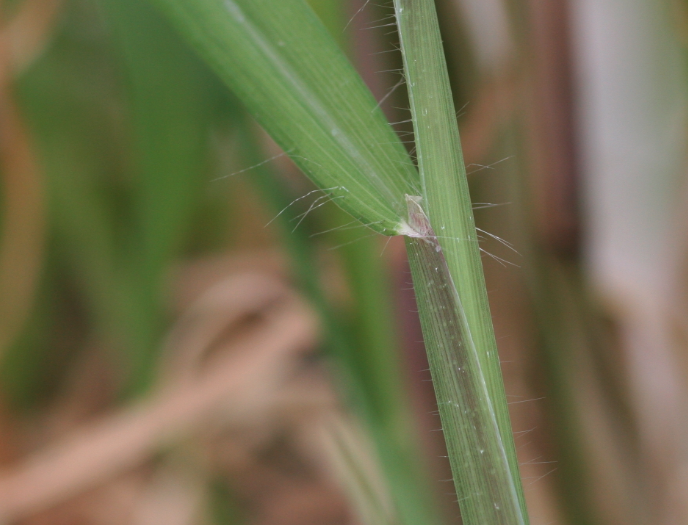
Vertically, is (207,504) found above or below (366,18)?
below

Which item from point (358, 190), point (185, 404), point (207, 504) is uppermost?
point (358, 190)

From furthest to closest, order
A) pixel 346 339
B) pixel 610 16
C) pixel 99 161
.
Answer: pixel 99 161 → pixel 610 16 → pixel 346 339

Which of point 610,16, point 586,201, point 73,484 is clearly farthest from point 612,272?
point 73,484

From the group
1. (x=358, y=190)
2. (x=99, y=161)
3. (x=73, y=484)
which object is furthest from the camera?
(x=99, y=161)

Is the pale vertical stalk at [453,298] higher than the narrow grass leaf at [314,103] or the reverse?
the reverse

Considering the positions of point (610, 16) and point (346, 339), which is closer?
point (346, 339)

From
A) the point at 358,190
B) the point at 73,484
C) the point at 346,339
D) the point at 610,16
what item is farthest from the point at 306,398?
the point at 358,190

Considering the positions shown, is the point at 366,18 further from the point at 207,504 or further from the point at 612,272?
the point at 207,504

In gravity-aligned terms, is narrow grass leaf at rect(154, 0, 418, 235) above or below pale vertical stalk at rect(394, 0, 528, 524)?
above

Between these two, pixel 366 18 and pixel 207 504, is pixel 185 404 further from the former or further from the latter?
pixel 366 18

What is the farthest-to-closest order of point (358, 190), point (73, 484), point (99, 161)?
1. point (99, 161)
2. point (73, 484)
3. point (358, 190)
